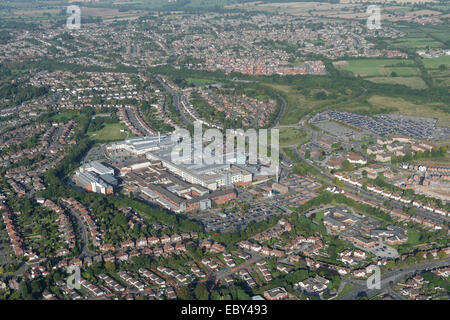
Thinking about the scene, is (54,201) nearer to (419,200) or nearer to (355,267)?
(355,267)

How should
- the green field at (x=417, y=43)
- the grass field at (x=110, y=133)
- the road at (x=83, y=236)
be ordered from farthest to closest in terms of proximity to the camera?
the green field at (x=417, y=43), the grass field at (x=110, y=133), the road at (x=83, y=236)

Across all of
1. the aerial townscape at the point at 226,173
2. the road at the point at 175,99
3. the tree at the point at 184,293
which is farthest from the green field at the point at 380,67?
the tree at the point at 184,293

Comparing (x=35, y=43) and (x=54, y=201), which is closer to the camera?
(x=54, y=201)

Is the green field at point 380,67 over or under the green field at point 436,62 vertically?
under

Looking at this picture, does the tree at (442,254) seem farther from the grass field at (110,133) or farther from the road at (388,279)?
the grass field at (110,133)

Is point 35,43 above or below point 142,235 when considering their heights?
above

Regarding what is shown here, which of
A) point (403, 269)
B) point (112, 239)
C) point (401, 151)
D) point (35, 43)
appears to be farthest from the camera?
point (35, 43)

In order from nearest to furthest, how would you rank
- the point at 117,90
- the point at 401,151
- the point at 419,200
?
the point at 419,200
the point at 401,151
the point at 117,90

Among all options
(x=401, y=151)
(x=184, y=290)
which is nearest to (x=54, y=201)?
(x=184, y=290)
